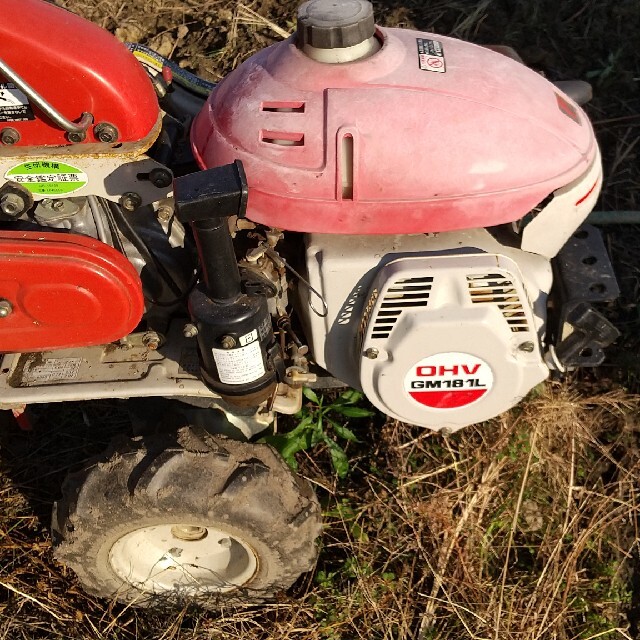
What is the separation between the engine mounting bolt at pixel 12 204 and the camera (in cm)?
223

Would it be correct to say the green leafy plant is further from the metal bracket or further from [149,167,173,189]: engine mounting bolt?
[149,167,173,189]: engine mounting bolt

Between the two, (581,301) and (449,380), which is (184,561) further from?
(581,301)

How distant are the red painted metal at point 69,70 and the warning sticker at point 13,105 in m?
0.02

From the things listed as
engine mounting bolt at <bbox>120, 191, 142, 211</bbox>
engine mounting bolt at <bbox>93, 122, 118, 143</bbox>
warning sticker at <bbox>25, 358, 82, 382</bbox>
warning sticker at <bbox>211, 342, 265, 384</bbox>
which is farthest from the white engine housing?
warning sticker at <bbox>25, 358, 82, 382</bbox>

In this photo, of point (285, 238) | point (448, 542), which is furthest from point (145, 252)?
point (448, 542)

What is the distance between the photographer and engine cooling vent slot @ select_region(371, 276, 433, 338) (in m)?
2.19

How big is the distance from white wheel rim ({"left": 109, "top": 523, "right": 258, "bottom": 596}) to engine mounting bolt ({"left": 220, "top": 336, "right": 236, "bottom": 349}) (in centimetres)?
75

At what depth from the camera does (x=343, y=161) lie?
6.98 ft

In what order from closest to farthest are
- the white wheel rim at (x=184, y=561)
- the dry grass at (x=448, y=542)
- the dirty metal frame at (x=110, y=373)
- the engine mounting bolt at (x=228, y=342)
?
the engine mounting bolt at (x=228, y=342) < the dirty metal frame at (x=110, y=373) < the white wheel rim at (x=184, y=561) < the dry grass at (x=448, y=542)

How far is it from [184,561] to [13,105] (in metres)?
1.56

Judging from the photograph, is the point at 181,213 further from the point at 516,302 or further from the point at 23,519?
the point at 23,519

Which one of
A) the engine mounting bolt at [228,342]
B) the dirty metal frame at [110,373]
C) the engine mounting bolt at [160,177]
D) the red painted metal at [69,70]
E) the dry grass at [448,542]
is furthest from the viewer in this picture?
the dry grass at [448,542]

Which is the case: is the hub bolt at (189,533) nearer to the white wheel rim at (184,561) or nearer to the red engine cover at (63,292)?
the white wheel rim at (184,561)

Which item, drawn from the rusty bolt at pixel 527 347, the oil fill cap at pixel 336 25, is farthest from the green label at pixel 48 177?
the rusty bolt at pixel 527 347
